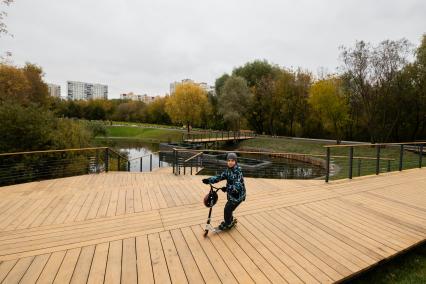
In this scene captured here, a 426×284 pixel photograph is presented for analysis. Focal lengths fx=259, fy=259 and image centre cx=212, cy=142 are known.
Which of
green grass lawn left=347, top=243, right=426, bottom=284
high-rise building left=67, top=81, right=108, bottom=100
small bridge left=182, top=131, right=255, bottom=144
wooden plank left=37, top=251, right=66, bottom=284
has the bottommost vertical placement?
green grass lawn left=347, top=243, right=426, bottom=284

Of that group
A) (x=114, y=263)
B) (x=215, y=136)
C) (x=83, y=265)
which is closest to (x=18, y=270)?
(x=83, y=265)

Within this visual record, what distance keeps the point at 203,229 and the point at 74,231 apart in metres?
2.00

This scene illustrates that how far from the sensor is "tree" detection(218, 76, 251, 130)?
3553cm

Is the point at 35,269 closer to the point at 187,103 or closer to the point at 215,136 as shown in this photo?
the point at 215,136

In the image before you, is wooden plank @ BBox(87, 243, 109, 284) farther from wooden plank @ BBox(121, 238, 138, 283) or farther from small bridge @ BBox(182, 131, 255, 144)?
small bridge @ BBox(182, 131, 255, 144)

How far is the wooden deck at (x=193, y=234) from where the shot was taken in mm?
2959

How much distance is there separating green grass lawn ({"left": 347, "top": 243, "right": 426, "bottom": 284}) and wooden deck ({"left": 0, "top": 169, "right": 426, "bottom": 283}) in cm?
23

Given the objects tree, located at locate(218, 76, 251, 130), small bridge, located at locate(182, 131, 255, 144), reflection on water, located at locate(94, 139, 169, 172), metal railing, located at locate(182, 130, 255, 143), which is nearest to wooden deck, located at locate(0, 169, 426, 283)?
reflection on water, located at locate(94, 139, 169, 172)

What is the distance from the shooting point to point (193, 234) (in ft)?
12.9

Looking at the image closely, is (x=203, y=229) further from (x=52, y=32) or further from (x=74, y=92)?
(x=74, y=92)

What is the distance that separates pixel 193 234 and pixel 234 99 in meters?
32.5

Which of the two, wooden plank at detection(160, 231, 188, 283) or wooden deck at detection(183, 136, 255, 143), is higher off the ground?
wooden deck at detection(183, 136, 255, 143)

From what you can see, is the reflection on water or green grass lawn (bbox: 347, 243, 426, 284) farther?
the reflection on water

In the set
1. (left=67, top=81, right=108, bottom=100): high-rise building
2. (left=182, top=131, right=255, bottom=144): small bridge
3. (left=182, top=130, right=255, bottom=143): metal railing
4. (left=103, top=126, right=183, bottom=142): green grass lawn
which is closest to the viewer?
(left=182, top=131, right=255, bottom=144): small bridge
